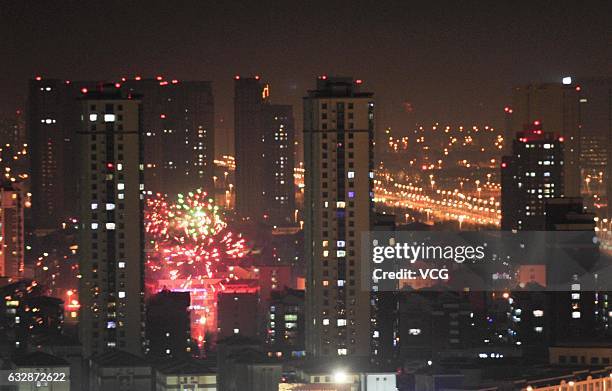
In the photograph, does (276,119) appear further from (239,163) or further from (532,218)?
(532,218)

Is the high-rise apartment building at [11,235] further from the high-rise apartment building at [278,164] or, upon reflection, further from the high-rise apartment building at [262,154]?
the high-rise apartment building at [278,164]

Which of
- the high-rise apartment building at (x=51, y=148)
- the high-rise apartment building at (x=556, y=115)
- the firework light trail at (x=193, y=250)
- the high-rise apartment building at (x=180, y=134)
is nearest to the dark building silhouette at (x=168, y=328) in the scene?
the firework light trail at (x=193, y=250)

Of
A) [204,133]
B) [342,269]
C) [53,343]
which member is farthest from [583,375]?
[204,133]

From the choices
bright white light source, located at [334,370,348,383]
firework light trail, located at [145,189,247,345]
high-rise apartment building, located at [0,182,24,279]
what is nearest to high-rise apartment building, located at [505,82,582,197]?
firework light trail, located at [145,189,247,345]

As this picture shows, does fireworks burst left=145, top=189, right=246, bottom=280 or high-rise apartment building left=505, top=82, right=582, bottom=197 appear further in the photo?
high-rise apartment building left=505, top=82, right=582, bottom=197

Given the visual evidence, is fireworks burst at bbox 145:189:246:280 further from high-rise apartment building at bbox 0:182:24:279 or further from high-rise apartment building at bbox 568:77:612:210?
high-rise apartment building at bbox 568:77:612:210

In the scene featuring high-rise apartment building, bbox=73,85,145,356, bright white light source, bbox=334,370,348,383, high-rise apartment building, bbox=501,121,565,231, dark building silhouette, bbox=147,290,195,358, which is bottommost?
bright white light source, bbox=334,370,348,383

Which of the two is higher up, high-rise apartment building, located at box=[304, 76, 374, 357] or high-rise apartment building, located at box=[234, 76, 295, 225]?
high-rise apartment building, located at box=[234, 76, 295, 225]
